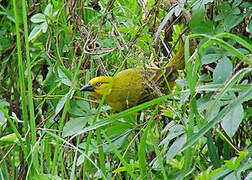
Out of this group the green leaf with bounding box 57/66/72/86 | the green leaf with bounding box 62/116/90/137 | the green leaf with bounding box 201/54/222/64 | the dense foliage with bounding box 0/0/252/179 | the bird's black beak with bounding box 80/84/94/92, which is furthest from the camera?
the bird's black beak with bounding box 80/84/94/92

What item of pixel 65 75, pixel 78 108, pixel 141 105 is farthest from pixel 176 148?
pixel 65 75

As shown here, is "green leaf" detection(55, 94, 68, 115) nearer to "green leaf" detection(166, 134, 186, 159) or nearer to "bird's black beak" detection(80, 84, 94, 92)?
"bird's black beak" detection(80, 84, 94, 92)

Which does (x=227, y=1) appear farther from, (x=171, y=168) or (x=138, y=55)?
(x=171, y=168)

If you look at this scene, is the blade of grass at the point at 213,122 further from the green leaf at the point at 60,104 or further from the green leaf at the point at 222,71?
the green leaf at the point at 60,104

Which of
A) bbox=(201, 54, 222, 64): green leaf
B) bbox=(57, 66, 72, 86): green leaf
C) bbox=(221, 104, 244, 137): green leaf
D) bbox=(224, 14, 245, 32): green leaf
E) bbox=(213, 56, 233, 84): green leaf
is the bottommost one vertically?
bbox=(57, 66, 72, 86): green leaf

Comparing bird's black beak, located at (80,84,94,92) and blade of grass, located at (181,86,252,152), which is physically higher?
blade of grass, located at (181,86,252,152)

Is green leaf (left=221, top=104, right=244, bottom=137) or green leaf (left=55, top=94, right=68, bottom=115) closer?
green leaf (left=221, top=104, right=244, bottom=137)

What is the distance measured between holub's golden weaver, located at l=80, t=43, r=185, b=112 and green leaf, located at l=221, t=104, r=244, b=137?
1.05m

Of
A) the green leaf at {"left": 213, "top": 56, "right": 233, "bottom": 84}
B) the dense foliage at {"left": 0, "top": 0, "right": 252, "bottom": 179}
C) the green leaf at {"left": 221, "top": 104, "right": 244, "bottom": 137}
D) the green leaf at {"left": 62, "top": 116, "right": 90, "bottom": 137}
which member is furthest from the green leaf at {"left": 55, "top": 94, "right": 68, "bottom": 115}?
the green leaf at {"left": 221, "top": 104, "right": 244, "bottom": 137}

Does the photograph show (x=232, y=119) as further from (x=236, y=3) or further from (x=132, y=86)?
(x=132, y=86)

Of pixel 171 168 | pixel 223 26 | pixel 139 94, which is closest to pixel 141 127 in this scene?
pixel 171 168

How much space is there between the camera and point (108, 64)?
3.12 m

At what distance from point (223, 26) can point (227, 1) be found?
14 cm

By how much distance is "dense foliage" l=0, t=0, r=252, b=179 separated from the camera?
181cm
